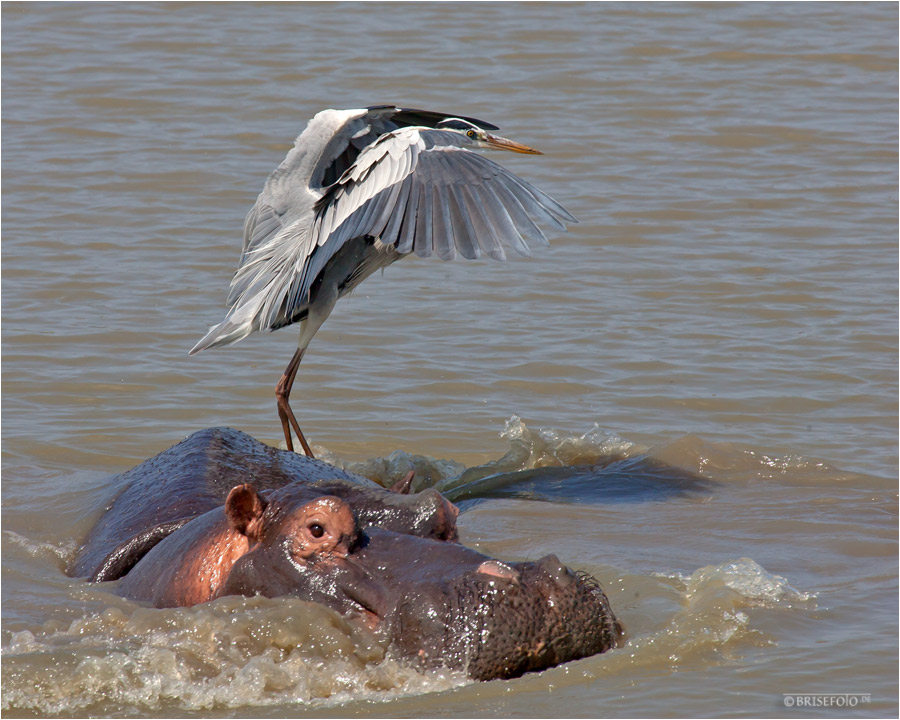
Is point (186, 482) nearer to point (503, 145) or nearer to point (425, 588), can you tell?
point (425, 588)

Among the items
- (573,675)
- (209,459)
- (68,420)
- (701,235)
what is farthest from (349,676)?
(701,235)

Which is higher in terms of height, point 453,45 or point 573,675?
point 453,45

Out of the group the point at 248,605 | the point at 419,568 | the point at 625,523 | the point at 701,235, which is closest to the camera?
the point at 419,568

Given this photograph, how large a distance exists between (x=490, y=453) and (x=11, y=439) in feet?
7.40

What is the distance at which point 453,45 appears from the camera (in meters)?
13.4

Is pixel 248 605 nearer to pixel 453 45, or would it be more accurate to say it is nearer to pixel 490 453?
pixel 490 453

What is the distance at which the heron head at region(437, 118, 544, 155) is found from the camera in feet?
22.7

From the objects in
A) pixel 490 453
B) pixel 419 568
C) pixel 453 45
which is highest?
pixel 453 45

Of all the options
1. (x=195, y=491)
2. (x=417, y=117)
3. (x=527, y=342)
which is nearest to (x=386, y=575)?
(x=195, y=491)

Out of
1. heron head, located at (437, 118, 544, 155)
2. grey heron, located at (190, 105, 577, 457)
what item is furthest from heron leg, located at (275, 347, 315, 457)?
heron head, located at (437, 118, 544, 155)

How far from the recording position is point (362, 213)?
5742mm

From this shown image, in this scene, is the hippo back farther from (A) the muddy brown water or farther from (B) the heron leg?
(B) the heron leg

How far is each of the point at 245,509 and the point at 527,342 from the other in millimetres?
4262

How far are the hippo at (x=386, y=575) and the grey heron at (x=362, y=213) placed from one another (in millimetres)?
1668
